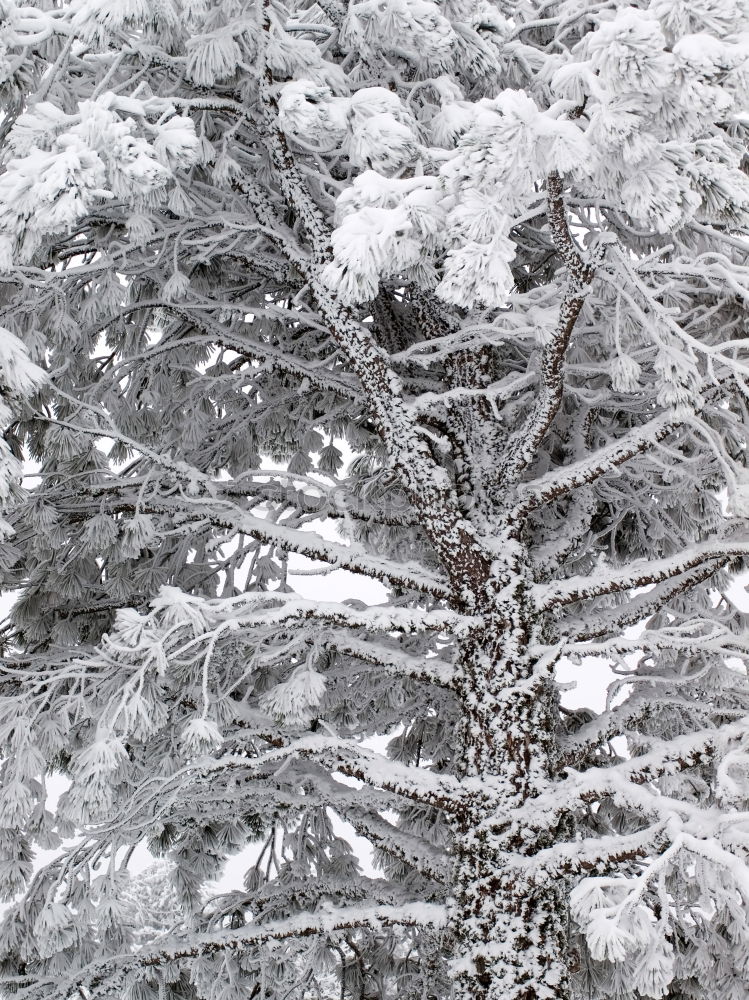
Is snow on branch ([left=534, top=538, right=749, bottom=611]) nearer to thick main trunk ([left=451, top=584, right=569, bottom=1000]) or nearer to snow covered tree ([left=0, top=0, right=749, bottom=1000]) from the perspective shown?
snow covered tree ([left=0, top=0, right=749, bottom=1000])

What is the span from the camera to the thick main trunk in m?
4.33

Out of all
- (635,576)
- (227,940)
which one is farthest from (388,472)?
(227,940)

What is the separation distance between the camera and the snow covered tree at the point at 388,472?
138 inches

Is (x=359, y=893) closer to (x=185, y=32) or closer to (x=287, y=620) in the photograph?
(x=287, y=620)

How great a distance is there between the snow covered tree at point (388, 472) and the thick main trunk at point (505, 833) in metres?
0.02

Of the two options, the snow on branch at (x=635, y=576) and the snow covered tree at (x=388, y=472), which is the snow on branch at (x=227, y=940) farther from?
the snow on branch at (x=635, y=576)

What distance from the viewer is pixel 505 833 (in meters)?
4.51

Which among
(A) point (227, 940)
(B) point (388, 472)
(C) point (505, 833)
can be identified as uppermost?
(B) point (388, 472)

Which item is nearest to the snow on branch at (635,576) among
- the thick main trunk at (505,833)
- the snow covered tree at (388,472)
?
the snow covered tree at (388,472)

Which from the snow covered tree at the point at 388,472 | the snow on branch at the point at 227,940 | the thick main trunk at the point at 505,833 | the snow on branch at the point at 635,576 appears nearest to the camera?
the snow covered tree at the point at 388,472

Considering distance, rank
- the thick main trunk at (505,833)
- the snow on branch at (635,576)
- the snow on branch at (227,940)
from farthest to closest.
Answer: the snow on branch at (227,940), the snow on branch at (635,576), the thick main trunk at (505,833)

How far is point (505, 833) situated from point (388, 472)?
2.13m

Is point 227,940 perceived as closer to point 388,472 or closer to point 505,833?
point 505,833

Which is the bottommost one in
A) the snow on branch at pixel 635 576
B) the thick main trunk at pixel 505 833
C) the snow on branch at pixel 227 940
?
the snow on branch at pixel 227 940
